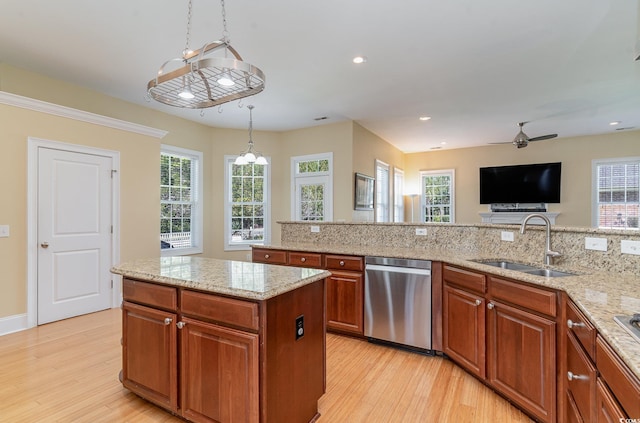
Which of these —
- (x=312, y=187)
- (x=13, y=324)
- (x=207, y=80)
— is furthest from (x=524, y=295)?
(x=13, y=324)

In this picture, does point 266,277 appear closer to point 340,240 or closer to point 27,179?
point 340,240

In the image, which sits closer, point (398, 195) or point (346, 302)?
point (346, 302)

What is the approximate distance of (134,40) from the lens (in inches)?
118

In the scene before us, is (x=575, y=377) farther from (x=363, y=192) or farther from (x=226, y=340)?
(x=363, y=192)

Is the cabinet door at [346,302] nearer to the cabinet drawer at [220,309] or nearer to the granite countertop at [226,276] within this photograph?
the granite countertop at [226,276]

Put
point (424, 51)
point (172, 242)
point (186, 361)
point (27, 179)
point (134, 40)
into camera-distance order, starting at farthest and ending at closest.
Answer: point (172, 242) → point (27, 179) → point (424, 51) → point (134, 40) → point (186, 361)

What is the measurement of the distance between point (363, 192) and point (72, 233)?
4404 mm

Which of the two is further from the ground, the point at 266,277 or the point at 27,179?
the point at 27,179

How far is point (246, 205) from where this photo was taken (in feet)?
20.5

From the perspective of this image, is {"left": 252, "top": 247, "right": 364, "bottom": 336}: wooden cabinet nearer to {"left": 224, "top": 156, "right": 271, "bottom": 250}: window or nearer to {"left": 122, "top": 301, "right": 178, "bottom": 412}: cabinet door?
{"left": 122, "top": 301, "right": 178, "bottom": 412}: cabinet door

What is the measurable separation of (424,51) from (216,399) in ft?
11.2

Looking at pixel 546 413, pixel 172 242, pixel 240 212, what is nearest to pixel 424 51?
pixel 546 413

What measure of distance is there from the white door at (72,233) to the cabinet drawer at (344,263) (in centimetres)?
303

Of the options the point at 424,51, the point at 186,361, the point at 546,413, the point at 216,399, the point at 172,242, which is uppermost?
the point at 424,51
